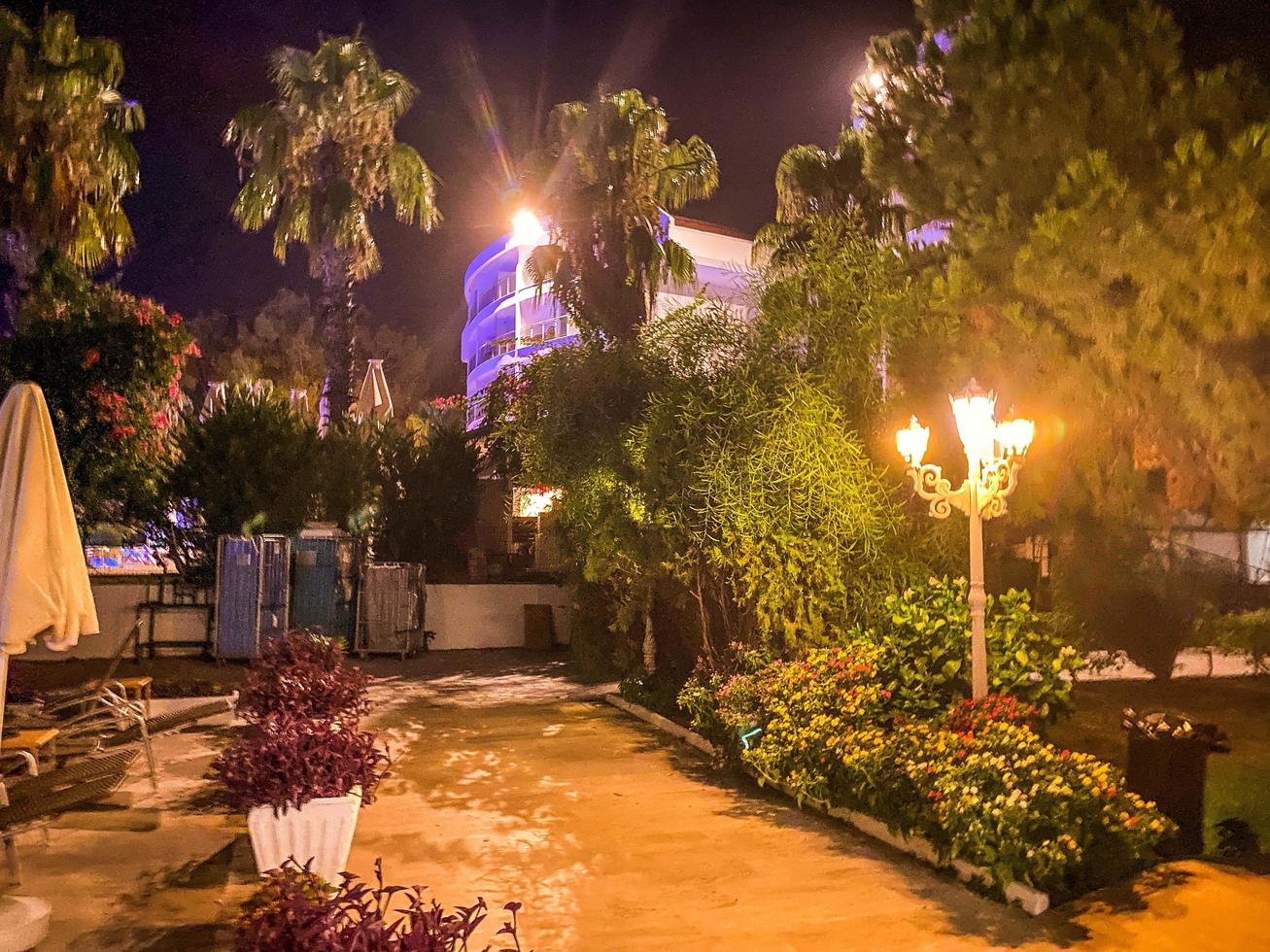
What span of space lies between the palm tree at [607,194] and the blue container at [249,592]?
622cm

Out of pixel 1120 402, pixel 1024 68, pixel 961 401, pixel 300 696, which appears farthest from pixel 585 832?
pixel 1024 68

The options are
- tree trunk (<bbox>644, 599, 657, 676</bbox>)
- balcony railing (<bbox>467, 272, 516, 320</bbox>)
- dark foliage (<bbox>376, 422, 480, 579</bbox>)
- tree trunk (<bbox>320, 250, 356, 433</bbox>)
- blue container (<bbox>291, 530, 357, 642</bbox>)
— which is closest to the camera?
tree trunk (<bbox>644, 599, 657, 676</bbox>)

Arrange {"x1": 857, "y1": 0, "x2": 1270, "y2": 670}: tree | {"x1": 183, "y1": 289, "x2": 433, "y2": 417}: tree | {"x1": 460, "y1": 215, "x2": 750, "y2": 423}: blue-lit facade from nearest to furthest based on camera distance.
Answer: {"x1": 857, "y1": 0, "x2": 1270, "y2": 670}: tree
{"x1": 460, "y1": 215, "x2": 750, "y2": 423}: blue-lit facade
{"x1": 183, "y1": 289, "x2": 433, "y2": 417}: tree

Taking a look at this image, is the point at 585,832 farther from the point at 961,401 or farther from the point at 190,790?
the point at 961,401

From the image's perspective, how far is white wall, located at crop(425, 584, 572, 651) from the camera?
17688 mm

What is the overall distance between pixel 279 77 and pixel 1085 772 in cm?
1823

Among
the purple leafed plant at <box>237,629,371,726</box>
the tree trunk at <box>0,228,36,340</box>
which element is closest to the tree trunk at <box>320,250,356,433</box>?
the tree trunk at <box>0,228,36,340</box>

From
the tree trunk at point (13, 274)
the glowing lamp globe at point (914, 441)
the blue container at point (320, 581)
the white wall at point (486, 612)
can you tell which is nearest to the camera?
the glowing lamp globe at point (914, 441)

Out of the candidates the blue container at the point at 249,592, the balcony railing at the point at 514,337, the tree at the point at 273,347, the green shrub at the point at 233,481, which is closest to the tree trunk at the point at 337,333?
the green shrub at the point at 233,481

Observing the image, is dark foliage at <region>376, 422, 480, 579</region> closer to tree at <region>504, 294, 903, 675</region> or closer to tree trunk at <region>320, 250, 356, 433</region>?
tree trunk at <region>320, 250, 356, 433</region>

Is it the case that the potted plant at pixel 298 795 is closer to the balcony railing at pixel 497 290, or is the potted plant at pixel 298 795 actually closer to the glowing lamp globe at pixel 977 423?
the glowing lamp globe at pixel 977 423

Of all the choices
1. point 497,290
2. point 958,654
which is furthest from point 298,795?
point 497,290

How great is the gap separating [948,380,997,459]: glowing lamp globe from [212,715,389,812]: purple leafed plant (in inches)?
182

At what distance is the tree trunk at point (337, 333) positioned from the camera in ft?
63.9
